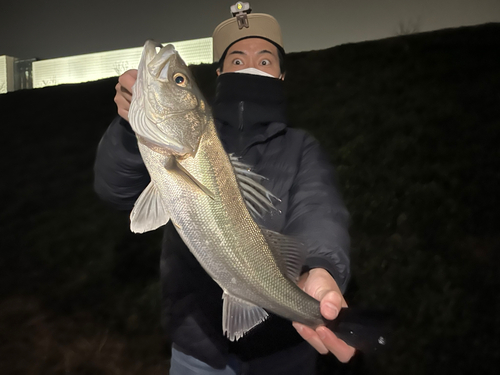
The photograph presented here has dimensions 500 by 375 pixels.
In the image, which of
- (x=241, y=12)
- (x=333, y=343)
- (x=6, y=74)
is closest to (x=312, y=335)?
(x=333, y=343)

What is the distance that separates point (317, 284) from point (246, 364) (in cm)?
55

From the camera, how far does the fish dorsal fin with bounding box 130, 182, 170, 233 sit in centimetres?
124

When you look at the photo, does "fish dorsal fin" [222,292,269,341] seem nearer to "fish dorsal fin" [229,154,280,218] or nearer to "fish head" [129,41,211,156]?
"fish dorsal fin" [229,154,280,218]

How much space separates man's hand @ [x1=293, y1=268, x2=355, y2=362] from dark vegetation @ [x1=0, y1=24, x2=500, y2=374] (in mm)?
3349

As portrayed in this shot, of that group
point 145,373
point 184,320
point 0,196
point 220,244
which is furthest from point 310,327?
point 0,196

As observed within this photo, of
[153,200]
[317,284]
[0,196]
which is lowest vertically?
[0,196]

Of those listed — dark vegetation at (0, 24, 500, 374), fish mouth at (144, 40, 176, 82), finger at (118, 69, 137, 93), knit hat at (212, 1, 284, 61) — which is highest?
knit hat at (212, 1, 284, 61)

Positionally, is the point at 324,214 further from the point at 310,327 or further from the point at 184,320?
the point at 184,320

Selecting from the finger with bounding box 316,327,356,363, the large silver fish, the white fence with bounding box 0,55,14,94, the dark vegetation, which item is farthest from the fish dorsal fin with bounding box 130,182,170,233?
the white fence with bounding box 0,55,14,94

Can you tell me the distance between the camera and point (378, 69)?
20.9ft

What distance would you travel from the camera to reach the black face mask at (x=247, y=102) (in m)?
1.72

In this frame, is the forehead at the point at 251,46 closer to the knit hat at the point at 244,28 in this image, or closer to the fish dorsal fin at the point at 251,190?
the knit hat at the point at 244,28

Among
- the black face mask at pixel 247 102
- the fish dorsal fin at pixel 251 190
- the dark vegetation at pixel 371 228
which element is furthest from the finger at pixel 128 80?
the dark vegetation at pixel 371 228

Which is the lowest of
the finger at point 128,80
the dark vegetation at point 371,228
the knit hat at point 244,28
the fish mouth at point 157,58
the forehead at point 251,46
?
the dark vegetation at point 371,228
